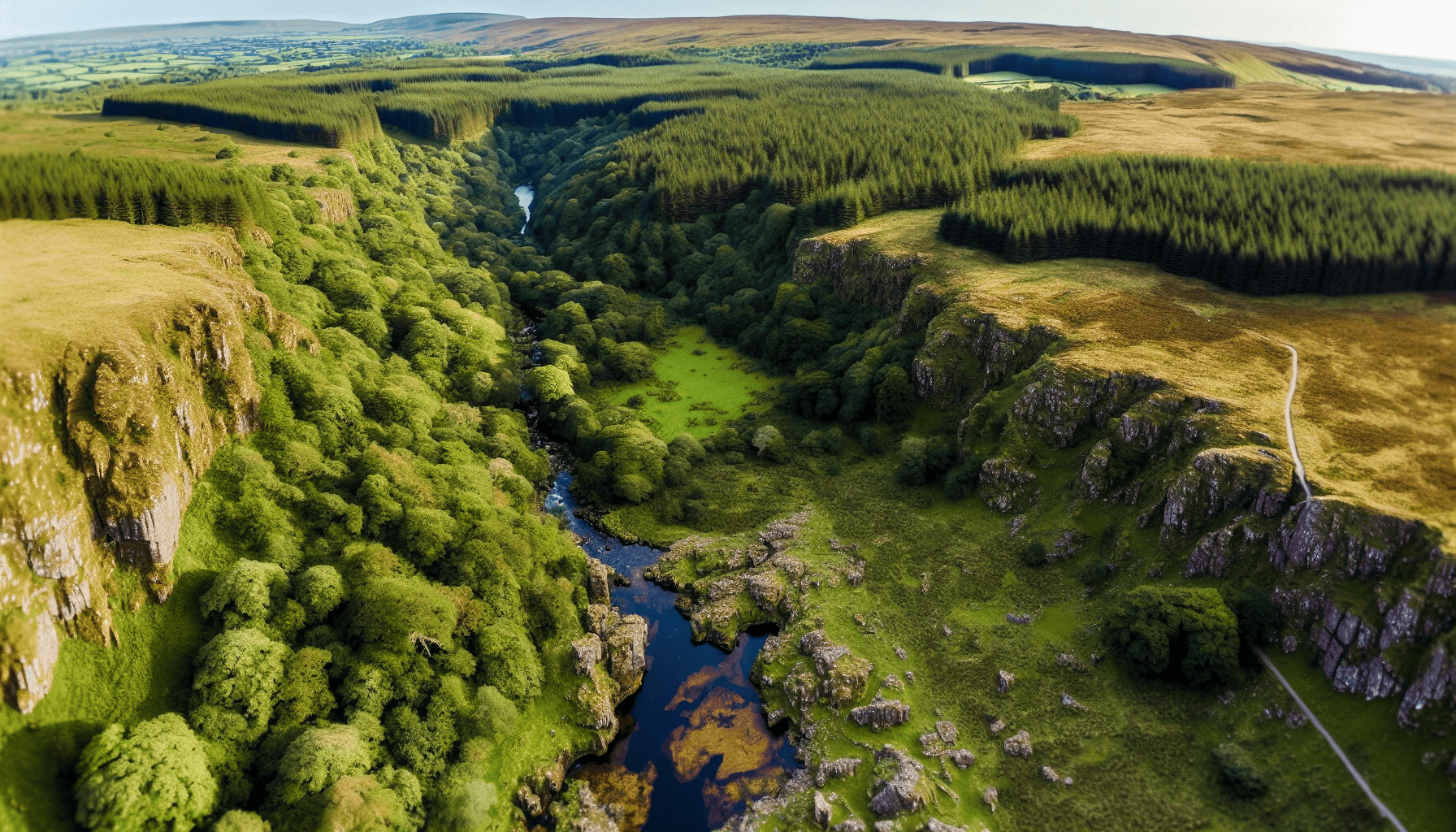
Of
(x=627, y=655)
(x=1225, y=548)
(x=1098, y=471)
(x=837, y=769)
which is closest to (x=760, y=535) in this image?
(x=627, y=655)

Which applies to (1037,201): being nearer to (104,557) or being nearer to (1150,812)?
(1150,812)

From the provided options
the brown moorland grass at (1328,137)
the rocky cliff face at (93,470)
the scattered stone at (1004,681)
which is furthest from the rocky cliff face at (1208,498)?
the brown moorland grass at (1328,137)

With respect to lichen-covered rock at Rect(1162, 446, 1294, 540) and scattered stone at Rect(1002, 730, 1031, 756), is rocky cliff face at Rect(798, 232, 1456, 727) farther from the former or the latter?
scattered stone at Rect(1002, 730, 1031, 756)

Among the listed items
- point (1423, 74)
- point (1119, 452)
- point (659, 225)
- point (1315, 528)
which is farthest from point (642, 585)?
point (1423, 74)

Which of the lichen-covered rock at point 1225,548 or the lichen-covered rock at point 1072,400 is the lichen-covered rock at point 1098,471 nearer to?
the lichen-covered rock at point 1072,400

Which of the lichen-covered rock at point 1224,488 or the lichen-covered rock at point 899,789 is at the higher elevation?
the lichen-covered rock at point 1224,488

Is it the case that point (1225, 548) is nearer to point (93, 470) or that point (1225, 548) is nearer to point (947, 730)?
point (947, 730)
